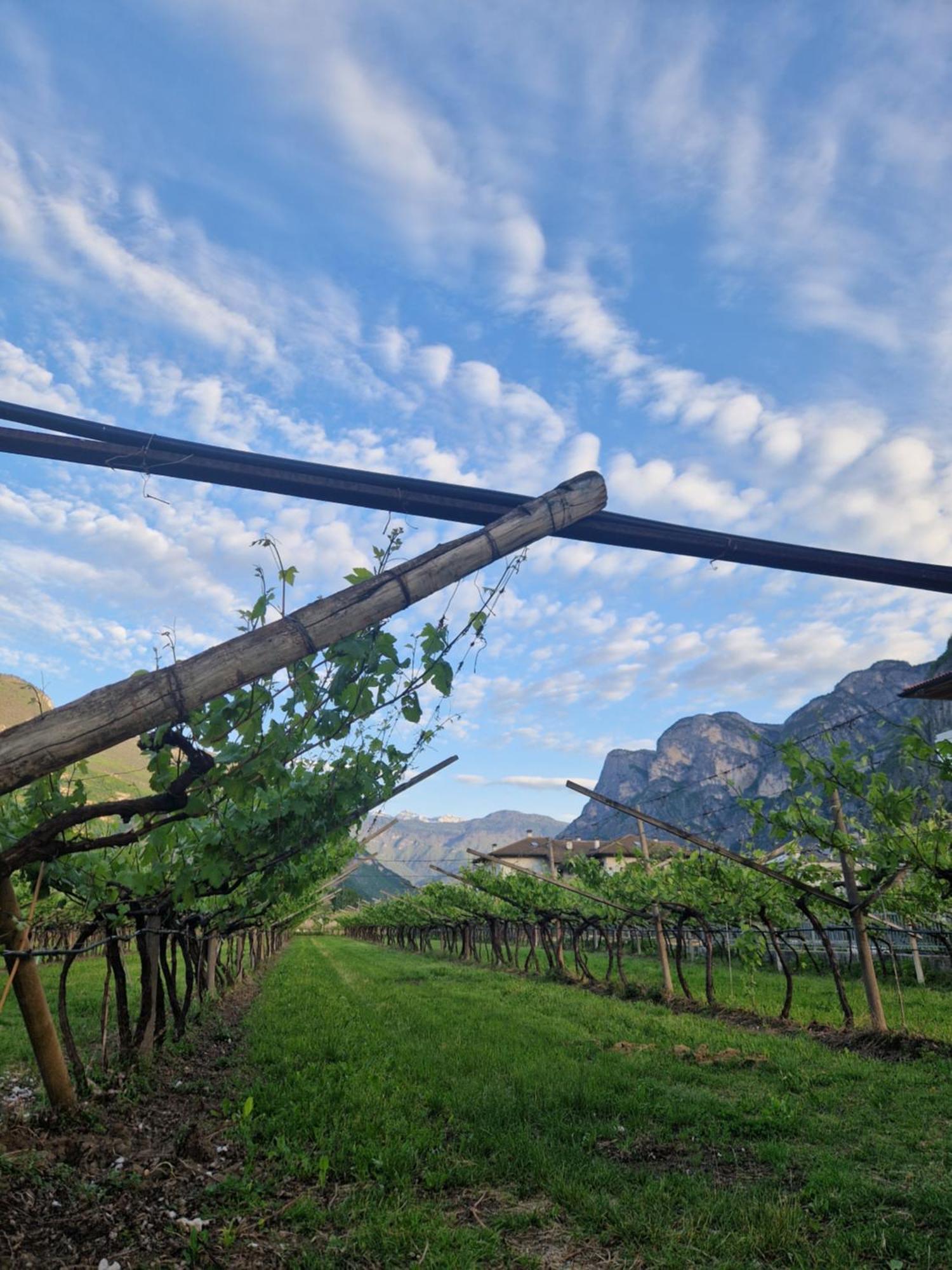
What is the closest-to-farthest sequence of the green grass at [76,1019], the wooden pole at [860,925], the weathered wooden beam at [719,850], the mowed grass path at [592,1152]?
the mowed grass path at [592,1152] → the weathered wooden beam at [719,850] → the green grass at [76,1019] → the wooden pole at [860,925]

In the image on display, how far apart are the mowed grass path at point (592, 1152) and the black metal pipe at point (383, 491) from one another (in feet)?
12.8

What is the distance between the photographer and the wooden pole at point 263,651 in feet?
7.84

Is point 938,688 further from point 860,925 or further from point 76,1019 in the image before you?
point 76,1019

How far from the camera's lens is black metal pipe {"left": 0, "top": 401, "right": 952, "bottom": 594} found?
298 cm

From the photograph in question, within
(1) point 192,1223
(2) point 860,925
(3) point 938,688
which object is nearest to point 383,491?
(1) point 192,1223

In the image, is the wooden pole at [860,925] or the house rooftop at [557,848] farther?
the house rooftop at [557,848]

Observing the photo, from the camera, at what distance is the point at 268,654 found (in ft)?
9.09

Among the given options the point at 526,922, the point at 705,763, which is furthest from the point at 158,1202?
the point at 705,763

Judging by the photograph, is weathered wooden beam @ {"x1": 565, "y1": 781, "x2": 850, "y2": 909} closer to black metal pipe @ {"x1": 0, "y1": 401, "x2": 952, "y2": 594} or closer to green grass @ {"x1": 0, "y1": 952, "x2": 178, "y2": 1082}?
black metal pipe @ {"x1": 0, "y1": 401, "x2": 952, "y2": 594}

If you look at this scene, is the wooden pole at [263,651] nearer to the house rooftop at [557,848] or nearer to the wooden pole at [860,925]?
the wooden pole at [860,925]

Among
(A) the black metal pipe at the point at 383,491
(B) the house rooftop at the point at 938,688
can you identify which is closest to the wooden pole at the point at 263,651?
(A) the black metal pipe at the point at 383,491

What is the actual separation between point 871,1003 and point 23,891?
641 inches

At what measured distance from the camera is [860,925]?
11492 mm

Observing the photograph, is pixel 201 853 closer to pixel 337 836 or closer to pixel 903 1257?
pixel 337 836
